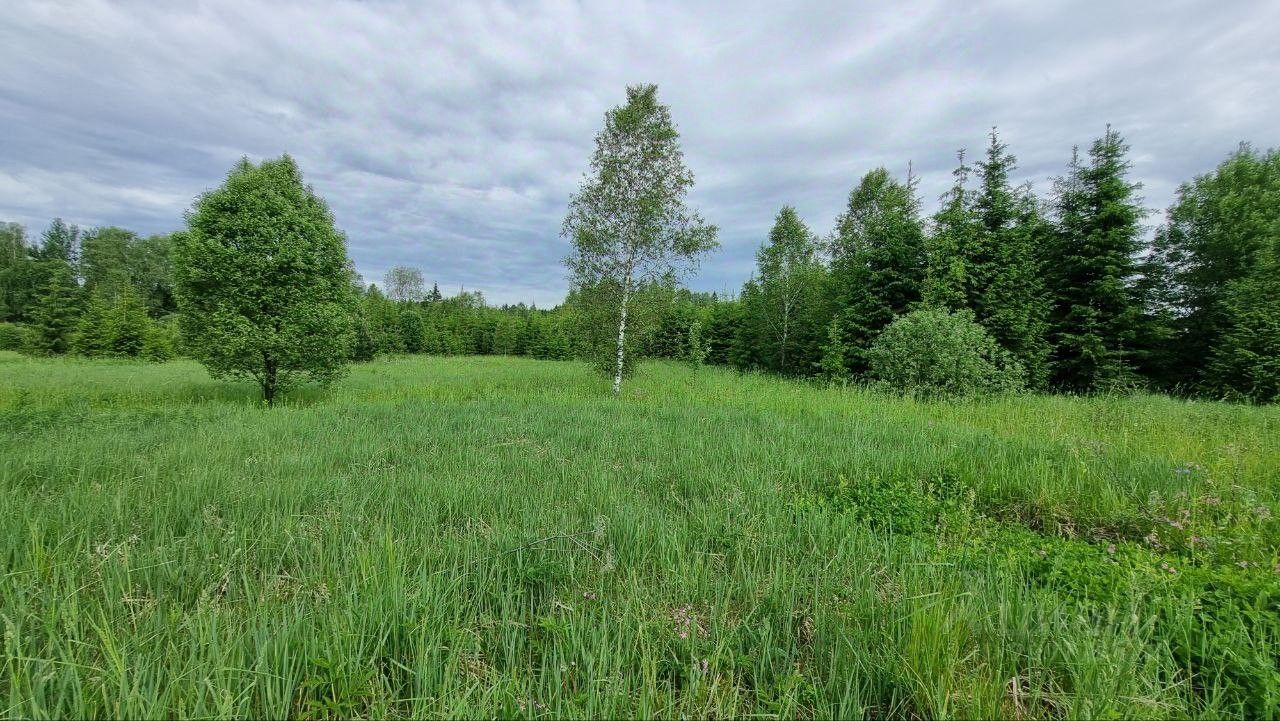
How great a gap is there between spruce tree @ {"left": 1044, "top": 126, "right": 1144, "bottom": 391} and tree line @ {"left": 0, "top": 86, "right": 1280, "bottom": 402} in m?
0.06

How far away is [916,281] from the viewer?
16656mm

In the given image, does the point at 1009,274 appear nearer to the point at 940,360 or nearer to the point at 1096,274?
the point at 1096,274

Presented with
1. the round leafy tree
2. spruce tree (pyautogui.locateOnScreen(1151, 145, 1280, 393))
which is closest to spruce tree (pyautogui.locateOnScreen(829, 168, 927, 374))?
spruce tree (pyautogui.locateOnScreen(1151, 145, 1280, 393))

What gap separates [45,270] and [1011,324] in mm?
84864

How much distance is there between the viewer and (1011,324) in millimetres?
15523

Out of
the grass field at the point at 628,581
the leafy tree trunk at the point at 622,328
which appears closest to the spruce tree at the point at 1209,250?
the grass field at the point at 628,581

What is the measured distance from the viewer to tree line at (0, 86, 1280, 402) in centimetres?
1067

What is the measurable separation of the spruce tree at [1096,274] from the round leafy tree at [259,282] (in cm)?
2404

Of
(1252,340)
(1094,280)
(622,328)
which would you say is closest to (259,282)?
(622,328)

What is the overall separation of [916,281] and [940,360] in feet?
20.0

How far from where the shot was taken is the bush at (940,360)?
11867mm

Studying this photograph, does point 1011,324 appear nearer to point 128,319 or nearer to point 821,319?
point 821,319

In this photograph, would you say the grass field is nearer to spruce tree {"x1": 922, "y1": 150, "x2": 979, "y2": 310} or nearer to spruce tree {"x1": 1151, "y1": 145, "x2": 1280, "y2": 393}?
spruce tree {"x1": 922, "y1": 150, "x2": 979, "y2": 310}

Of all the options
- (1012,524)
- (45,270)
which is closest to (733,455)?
(1012,524)
